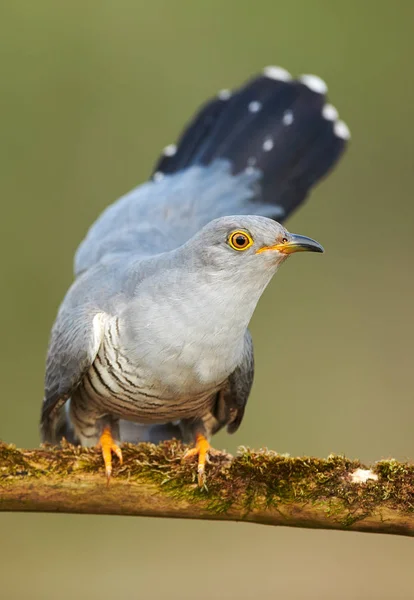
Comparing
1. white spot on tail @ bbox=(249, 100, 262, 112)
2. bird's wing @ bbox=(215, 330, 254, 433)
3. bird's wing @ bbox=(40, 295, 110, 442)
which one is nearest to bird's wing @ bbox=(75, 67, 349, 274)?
white spot on tail @ bbox=(249, 100, 262, 112)

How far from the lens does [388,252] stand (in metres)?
7.00

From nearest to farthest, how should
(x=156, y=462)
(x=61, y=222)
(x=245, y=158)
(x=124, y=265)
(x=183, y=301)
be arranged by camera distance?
(x=156, y=462)
(x=183, y=301)
(x=124, y=265)
(x=245, y=158)
(x=61, y=222)

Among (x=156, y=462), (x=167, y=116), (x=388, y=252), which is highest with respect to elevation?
(x=167, y=116)

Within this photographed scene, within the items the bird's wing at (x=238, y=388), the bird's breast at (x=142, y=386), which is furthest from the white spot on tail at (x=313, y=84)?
the bird's breast at (x=142, y=386)

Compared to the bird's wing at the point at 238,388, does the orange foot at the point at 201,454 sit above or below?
below

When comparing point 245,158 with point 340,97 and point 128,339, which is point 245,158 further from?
point 340,97

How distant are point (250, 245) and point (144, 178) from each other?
13.3 feet

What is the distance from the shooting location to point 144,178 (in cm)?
708

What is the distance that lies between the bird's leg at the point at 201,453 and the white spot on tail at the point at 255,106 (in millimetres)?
2227

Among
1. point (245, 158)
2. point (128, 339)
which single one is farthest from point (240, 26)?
point (128, 339)

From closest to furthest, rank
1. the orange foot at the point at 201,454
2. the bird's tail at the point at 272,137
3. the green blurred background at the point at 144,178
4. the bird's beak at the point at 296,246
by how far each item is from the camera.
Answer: the orange foot at the point at 201,454
the bird's beak at the point at 296,246
the bird's tail at the point at 272,137
the green blurred background at the point at 144,178

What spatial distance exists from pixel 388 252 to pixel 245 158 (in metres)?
2.56

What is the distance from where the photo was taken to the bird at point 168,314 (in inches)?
126

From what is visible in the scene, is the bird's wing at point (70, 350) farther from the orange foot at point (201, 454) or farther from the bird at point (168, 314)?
the orange foot at point (201, 454)
